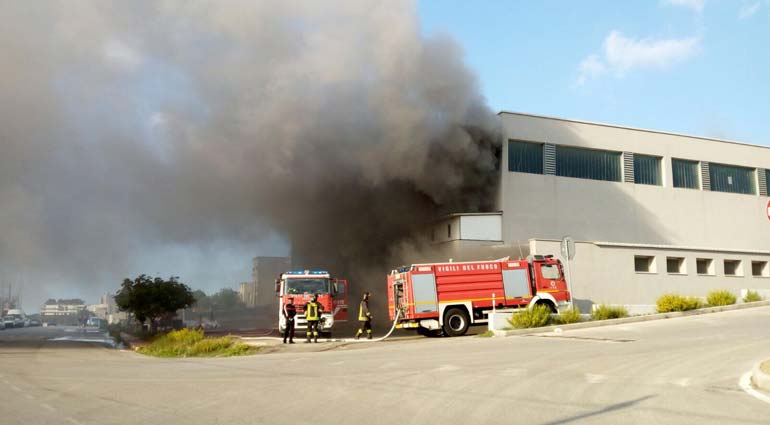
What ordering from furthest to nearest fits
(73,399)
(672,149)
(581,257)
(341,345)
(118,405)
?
(672,149) → (581,257) → (341,345) → (73,399) → (118,405)

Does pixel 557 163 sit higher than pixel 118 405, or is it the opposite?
pixel 557 163

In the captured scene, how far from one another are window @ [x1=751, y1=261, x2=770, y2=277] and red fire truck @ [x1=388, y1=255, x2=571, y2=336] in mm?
17474

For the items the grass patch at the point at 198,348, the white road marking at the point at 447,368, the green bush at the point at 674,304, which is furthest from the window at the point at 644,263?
the white road marking at the point at 447,368

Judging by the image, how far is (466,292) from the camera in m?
20.0

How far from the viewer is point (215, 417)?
265 inches

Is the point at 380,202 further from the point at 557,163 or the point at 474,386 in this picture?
the point at 474,386

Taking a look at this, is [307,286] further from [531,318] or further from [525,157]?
[525,157]

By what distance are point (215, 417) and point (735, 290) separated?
30766 mm

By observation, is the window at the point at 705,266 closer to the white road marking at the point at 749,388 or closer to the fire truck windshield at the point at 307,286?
the fire truck windshield at the point at 307,286

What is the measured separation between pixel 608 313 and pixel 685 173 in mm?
18303

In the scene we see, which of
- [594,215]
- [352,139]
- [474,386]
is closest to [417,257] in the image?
[352,139]

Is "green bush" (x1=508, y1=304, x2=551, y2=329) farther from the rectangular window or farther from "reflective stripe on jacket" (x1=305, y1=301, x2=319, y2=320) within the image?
the rectangular window

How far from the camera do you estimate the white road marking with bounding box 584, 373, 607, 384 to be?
870cm

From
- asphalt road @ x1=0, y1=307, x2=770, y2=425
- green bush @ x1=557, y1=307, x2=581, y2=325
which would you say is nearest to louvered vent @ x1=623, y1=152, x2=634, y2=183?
green bush @ x1=557, y1=307, x2=581, y2=325
